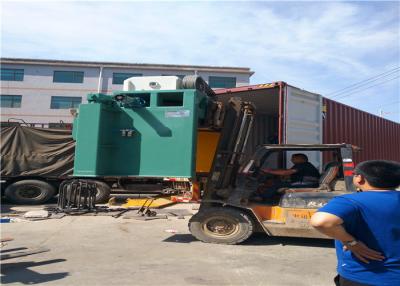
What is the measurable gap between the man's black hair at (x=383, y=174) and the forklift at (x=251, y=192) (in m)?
3.79

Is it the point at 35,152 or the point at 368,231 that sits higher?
the point at 35,152

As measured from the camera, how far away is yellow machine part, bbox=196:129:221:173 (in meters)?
7.40

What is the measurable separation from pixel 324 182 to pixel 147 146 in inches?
110

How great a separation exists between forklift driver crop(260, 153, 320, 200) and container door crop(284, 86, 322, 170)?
0.50 metres

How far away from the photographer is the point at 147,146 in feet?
19.6

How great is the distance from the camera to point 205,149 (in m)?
7.53

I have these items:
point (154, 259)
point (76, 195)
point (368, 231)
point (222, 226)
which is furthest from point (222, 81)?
point (368, 231)

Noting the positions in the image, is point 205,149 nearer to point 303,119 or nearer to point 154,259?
point 303,119

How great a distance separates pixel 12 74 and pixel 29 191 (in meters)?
31.9

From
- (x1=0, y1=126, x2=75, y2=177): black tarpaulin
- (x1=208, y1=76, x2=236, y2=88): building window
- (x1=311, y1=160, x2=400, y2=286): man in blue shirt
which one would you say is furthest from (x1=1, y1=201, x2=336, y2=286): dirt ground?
(x1=208, y1=76, x2=236, y2=88): building window

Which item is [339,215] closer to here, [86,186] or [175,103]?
[175,103]

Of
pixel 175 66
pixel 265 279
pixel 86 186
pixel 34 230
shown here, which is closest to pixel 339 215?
pixel 265 279

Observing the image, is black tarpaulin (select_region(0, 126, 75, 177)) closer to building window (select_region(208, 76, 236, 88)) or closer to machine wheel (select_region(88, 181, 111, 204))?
machine wheel (select_region(88, 181, 111, 204))

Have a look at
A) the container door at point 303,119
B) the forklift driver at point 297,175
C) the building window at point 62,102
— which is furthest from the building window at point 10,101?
the forklift driver at point 297,175
